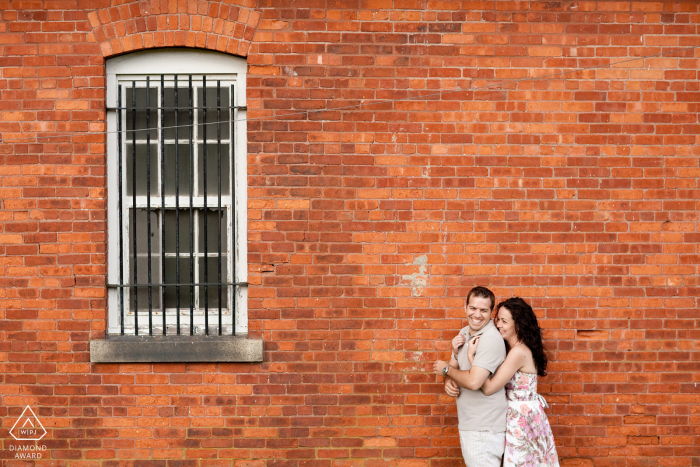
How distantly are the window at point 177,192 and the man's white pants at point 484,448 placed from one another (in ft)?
6.29

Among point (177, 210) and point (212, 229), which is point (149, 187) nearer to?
point (177, 210)

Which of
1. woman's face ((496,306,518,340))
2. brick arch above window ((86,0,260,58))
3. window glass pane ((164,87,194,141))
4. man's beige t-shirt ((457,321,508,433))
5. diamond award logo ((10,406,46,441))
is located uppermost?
brick arch above window ((86,0,260,58))

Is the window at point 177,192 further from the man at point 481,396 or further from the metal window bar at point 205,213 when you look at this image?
the man at point 481,396

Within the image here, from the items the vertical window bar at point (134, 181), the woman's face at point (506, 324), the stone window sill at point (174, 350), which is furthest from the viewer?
the vertical window bar at point (134, 181)

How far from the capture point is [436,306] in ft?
14.4

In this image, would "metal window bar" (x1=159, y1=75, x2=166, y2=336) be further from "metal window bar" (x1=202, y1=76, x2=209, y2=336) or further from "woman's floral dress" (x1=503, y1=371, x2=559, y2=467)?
"woman's floral dress" (x1=503, y1=371, x2=559, y2=467)

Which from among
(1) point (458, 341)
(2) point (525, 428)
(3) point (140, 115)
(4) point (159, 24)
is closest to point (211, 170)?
(3) point (140, 115)

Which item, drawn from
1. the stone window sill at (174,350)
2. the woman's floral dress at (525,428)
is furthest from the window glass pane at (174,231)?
the woman's floral dress at (525,428)

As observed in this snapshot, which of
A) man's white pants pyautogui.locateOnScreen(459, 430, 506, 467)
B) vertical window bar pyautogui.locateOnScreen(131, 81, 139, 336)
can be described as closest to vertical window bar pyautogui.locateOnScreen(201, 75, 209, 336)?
vertical window bar pyautogui.locateOnScreen(131, 81, 139, 336)

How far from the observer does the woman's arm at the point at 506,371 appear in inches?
143

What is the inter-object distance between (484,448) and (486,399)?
0.99 feet

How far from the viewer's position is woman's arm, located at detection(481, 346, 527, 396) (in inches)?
143

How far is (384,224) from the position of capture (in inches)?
172

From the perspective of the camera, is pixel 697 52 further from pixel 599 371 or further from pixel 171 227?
pixel 171 227
